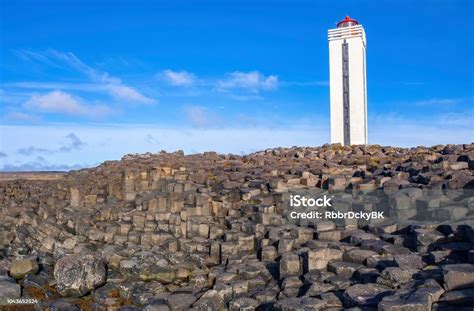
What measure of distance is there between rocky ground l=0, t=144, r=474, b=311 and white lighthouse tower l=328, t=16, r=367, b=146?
35.0 feet

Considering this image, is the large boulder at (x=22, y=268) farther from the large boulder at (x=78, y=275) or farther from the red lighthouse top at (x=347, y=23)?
the red lighthouse top at (x=347, y=23)

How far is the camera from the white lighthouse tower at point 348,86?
25859 millimetres

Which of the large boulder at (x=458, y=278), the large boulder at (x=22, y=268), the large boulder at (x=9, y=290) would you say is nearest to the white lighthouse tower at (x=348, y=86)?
the large boulder at (x=22, y=268)

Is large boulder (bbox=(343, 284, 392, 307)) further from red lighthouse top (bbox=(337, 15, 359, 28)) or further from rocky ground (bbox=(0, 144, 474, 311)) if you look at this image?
red lighthouse top (bbox=(337, 15, 359, 28))

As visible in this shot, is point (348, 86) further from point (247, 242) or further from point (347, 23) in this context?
point (247, 242)

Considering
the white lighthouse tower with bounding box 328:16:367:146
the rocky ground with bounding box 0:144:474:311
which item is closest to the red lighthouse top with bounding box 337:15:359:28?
the white lighthouse tower with bounding box 328:16:367:146

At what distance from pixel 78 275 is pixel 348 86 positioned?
20.7m

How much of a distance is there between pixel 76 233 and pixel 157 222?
7.91 ft

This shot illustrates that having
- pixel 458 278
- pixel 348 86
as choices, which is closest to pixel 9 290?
pixel 458 278

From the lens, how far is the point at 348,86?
86.1 feet

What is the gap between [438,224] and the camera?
851cm

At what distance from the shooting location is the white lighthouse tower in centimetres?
2586

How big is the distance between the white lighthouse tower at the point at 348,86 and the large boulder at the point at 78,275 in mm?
19164

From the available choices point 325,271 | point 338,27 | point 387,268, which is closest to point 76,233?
point 325,271
